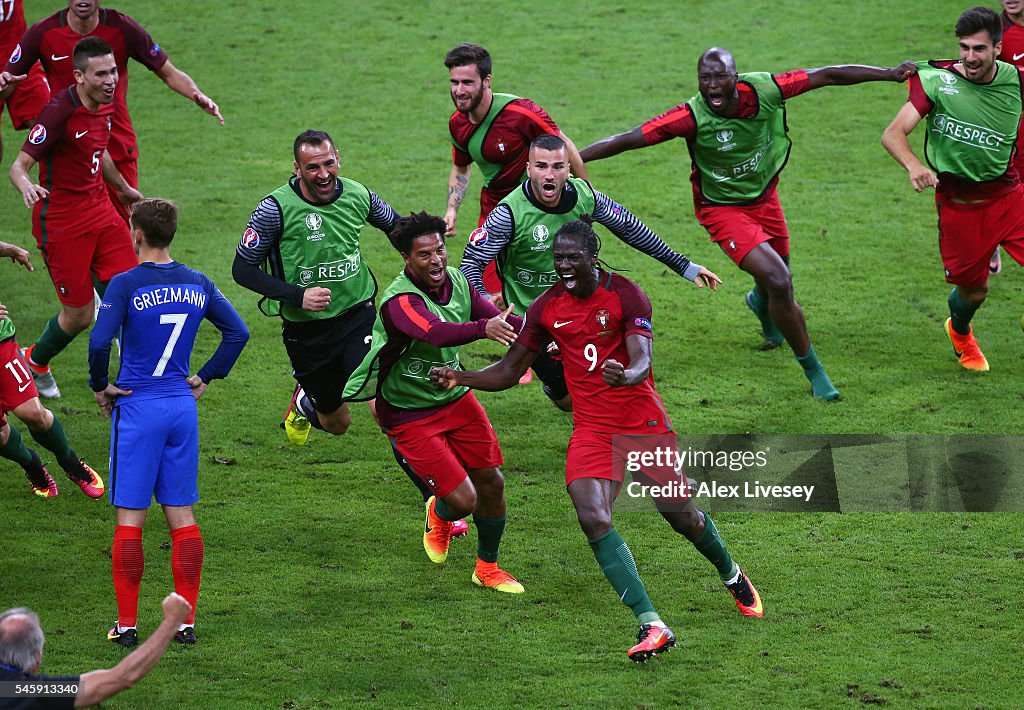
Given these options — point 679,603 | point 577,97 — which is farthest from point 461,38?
point 679,603

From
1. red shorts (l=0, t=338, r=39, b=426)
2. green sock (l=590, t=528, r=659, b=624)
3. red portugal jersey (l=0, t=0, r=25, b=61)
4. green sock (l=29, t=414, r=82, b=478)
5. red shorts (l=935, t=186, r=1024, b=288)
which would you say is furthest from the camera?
red portugal jersey (l=0, t=0, r=25, b=61)

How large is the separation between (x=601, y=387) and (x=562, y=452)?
100 inches

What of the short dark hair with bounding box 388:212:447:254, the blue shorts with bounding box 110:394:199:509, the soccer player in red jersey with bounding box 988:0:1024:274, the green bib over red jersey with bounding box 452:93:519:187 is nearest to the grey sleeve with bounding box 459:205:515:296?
the short dark hair with bounding box 388:212:447:254

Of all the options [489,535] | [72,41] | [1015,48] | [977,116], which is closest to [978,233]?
[977,116]

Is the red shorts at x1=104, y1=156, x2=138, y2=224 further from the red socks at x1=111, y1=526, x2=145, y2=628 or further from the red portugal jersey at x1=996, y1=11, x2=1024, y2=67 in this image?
the red portugal jersey at x1=996, y1=11, x2=1024, y2=67

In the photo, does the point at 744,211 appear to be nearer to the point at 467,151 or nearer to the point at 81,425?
the point at 467,151

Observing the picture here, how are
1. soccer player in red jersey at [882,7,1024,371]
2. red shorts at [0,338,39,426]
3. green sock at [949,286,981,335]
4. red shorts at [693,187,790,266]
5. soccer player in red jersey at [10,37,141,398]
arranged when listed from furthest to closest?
green sock at [949,286,981,335]
red shorts at [693,187,790,266]
soccer player in red jersey at [882,7,1024,371]
soccer player in red jersey at [10,37,141,398]
red shorts at [0,338,39,426]

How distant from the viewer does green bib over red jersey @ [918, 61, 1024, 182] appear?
9.41 meters

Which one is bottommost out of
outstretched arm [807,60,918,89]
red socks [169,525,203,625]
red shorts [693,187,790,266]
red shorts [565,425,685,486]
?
red socks [169,525,203,625]

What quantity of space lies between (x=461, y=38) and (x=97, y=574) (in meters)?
11.0

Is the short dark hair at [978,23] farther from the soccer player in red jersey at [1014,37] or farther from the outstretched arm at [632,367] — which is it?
the outstretched arm at [632,367]

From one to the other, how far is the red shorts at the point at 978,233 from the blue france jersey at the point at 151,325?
545 centimetres

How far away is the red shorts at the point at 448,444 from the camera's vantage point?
7.28 metres

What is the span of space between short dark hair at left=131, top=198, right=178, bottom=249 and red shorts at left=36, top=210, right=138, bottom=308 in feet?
9.60
